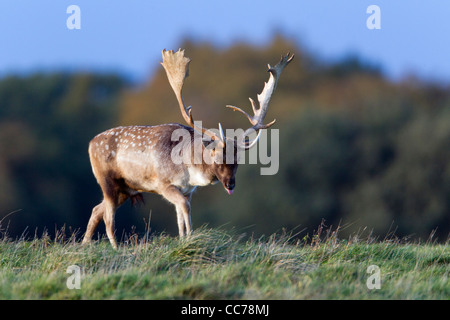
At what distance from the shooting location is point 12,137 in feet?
162

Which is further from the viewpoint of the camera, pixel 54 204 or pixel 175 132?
pixel 54 204

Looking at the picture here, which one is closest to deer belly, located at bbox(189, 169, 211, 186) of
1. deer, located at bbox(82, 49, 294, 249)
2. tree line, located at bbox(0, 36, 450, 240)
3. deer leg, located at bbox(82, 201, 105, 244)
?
deer, located at bbox(82, 49, 294, 249)

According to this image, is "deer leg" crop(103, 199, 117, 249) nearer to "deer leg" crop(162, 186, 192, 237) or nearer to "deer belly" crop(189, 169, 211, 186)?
"deer leg" crop(162, 186, 192, 237)

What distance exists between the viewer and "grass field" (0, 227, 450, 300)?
7.57m

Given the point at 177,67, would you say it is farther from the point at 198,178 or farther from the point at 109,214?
the point at 109,214

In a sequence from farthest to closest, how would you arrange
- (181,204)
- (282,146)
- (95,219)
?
(282,146)
(95,219)
(181,204)

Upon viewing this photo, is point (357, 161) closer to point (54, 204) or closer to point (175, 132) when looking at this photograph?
point (54, 204)

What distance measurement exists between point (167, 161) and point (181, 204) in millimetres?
721

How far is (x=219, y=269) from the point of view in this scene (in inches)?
327

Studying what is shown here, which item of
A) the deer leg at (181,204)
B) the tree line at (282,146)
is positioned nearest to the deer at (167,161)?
the deer leg at (181,204)

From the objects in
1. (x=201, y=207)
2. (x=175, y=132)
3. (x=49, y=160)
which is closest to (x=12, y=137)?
(x=49, y=160)

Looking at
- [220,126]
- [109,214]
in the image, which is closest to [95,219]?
[109,214]

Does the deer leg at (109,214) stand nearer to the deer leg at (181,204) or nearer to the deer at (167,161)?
the deer at (167,161)
